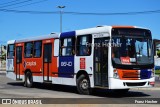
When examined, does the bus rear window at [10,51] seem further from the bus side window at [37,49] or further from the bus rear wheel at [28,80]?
the bus side window at [37,49]

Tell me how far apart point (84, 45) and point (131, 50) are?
254 centimetres

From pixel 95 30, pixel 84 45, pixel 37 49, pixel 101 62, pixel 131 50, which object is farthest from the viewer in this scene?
pixel 37 49

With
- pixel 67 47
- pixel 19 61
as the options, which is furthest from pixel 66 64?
pixel 19 61

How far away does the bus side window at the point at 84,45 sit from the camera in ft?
64.0

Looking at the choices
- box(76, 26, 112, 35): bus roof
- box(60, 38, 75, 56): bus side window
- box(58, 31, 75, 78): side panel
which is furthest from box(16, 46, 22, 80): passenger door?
box(76, 26, 112, 35): bus roof

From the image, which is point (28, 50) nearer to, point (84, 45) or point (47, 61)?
point (47, 61)

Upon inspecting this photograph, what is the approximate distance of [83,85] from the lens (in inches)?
783

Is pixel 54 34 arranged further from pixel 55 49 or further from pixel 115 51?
pixel 115 51

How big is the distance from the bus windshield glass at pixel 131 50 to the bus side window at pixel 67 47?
317cm

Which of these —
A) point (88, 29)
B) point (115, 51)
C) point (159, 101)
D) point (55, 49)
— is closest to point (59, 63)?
point (55, 49)

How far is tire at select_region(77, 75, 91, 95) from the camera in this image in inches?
770

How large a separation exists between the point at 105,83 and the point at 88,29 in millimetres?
2949

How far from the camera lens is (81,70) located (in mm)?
20062

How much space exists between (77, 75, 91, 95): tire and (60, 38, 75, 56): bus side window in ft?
4.83
